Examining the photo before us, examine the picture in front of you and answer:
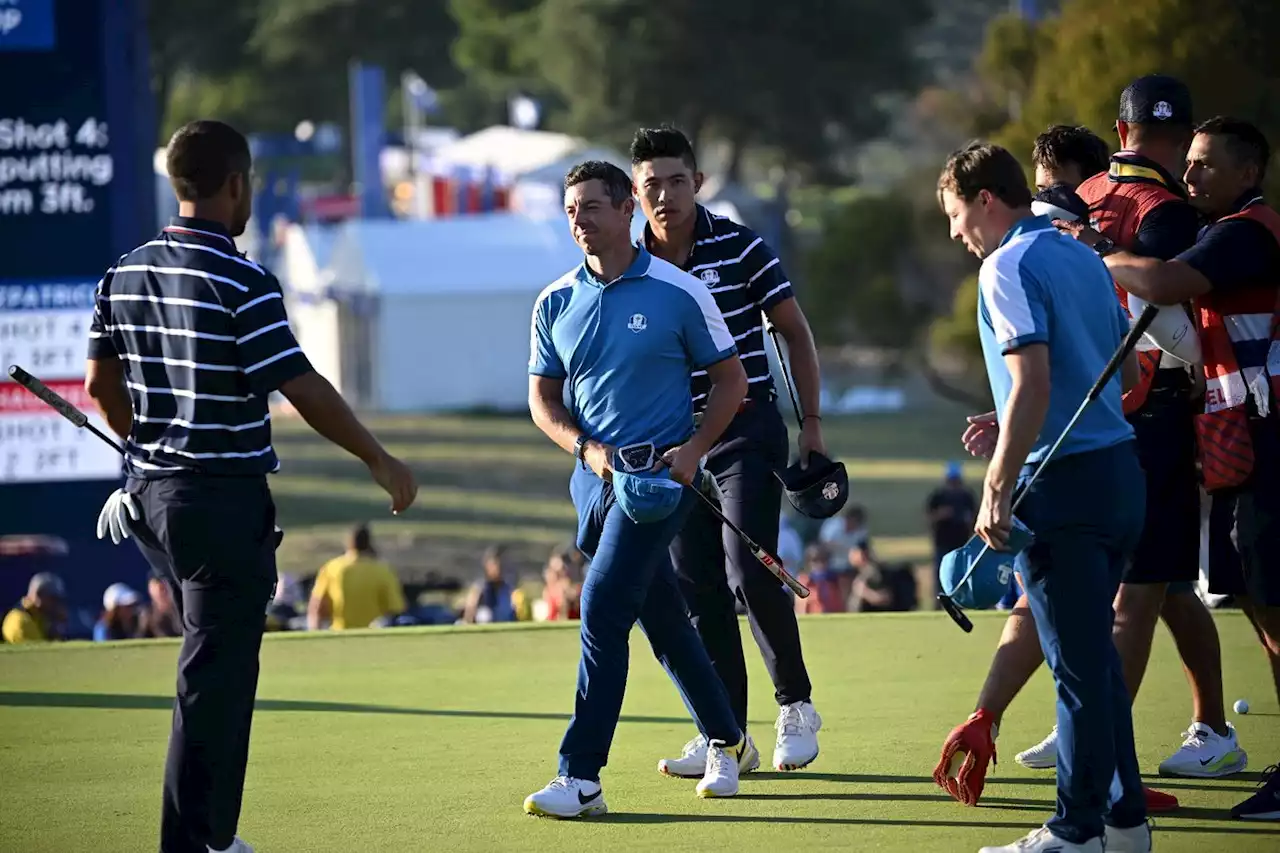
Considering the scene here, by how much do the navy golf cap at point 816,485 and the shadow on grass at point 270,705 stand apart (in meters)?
1.14

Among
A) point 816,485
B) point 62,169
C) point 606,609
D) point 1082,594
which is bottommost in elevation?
point 606,609

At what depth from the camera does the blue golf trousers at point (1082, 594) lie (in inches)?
189

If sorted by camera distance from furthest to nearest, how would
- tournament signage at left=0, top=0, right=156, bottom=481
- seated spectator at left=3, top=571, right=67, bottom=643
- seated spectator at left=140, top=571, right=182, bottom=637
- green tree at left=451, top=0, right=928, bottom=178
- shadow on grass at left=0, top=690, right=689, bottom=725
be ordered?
green tree at left=451, top=0, right=928, bottom=178, tournament signage at left=0, top=0, right=156, bottom=481, seated spectator at left=140, top=571, right=182, bottom=637, seated spectator at left=3, top=571, right=67, bottom=643, shadow on grass at left=0, top=690, right=689, bottom=725

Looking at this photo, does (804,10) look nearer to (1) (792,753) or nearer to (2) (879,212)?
(2) (879,212)

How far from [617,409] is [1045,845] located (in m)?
1.64

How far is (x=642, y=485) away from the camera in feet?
18.1

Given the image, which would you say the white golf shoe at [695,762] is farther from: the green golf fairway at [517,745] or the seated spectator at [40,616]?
the seated spectator at [40,616]

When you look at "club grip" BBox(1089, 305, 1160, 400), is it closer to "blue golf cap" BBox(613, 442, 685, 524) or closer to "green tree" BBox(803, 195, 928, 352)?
"blue golf cap" BBox(613, 442, 685, 524)

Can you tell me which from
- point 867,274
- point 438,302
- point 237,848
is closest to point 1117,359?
point 237,848

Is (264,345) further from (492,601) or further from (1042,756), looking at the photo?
(492,601)

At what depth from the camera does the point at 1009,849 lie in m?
4.99

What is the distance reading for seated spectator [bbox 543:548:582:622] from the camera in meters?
13.2

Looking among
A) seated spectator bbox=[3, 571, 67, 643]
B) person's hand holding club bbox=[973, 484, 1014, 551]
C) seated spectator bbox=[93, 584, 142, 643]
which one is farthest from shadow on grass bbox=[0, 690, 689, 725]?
seated spectator bbox=[93, 584, 142, 643]

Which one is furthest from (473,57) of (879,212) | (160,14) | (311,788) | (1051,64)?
(311,788)
